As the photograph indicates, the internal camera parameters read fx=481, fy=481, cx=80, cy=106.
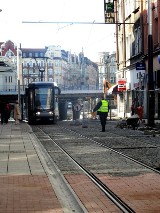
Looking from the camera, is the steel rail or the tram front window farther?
the tram front window

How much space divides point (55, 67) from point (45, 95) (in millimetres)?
122960

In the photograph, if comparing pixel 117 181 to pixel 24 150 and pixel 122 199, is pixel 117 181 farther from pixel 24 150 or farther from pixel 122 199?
pixel 24 150

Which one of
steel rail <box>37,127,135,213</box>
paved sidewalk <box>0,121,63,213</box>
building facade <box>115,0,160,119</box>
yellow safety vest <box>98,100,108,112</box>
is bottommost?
steel rail <box>37,127,135,213</box>

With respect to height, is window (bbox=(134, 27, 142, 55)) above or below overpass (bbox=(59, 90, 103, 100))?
above

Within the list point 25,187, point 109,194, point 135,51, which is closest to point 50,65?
point 135,51

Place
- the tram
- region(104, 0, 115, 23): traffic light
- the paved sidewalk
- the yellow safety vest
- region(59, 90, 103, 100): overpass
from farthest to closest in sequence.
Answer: region(59, 90, 103, 100): overpass < region(104, 0, 115, 23): traffic light < the tram < the yellow safety vest < the paved sidewalk

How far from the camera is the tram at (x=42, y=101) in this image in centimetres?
3612

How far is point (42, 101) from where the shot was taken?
A: 119 ft

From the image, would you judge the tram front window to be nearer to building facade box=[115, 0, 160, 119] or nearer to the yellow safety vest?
building facade box=[115, 0, 160, 119]

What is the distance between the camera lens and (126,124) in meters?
27.4

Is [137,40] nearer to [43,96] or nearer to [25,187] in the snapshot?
[43,96]

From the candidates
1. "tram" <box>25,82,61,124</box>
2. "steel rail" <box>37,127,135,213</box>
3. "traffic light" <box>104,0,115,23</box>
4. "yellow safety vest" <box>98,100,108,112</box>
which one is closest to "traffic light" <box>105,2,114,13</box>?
"traffic light" <box>104,0,115,23</box>

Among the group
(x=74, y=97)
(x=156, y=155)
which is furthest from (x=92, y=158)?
(x=74, y=97)

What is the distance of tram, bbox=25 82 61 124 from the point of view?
1422 inches
